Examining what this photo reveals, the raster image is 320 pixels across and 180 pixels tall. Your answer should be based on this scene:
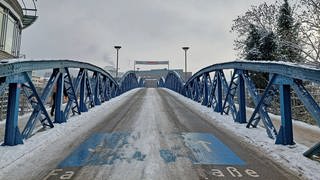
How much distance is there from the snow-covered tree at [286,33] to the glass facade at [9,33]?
2172 cm

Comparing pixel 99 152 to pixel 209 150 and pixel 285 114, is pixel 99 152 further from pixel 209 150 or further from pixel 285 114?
pixel 285 114

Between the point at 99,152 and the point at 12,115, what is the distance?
87.0 inches

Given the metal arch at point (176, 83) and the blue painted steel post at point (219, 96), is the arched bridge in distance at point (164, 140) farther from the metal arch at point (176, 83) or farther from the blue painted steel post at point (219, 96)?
the metal arch at point (176, 83)

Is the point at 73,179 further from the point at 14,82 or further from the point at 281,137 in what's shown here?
the point at 281,137

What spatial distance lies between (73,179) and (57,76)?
16.8 ft

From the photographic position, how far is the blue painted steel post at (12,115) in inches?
224

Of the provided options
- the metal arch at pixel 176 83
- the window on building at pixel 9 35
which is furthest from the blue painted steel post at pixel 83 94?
the metal arch at pixel 176 83

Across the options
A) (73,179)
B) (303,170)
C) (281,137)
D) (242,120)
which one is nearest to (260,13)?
(242,120)

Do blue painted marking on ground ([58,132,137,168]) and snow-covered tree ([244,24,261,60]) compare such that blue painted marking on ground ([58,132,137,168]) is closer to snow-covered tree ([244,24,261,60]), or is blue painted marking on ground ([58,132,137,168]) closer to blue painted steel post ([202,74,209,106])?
blue painted steel post ([202,74,209,106])

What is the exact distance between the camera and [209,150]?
19.0ft

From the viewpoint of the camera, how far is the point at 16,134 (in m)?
5.89

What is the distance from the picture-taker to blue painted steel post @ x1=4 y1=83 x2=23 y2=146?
5.70m

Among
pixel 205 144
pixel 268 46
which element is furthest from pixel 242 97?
pixel 268 46

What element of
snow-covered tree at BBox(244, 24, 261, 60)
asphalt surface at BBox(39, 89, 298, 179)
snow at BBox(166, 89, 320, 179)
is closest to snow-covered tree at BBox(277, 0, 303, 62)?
snow-covered tree at BBox(244, 24, 261, 60)
